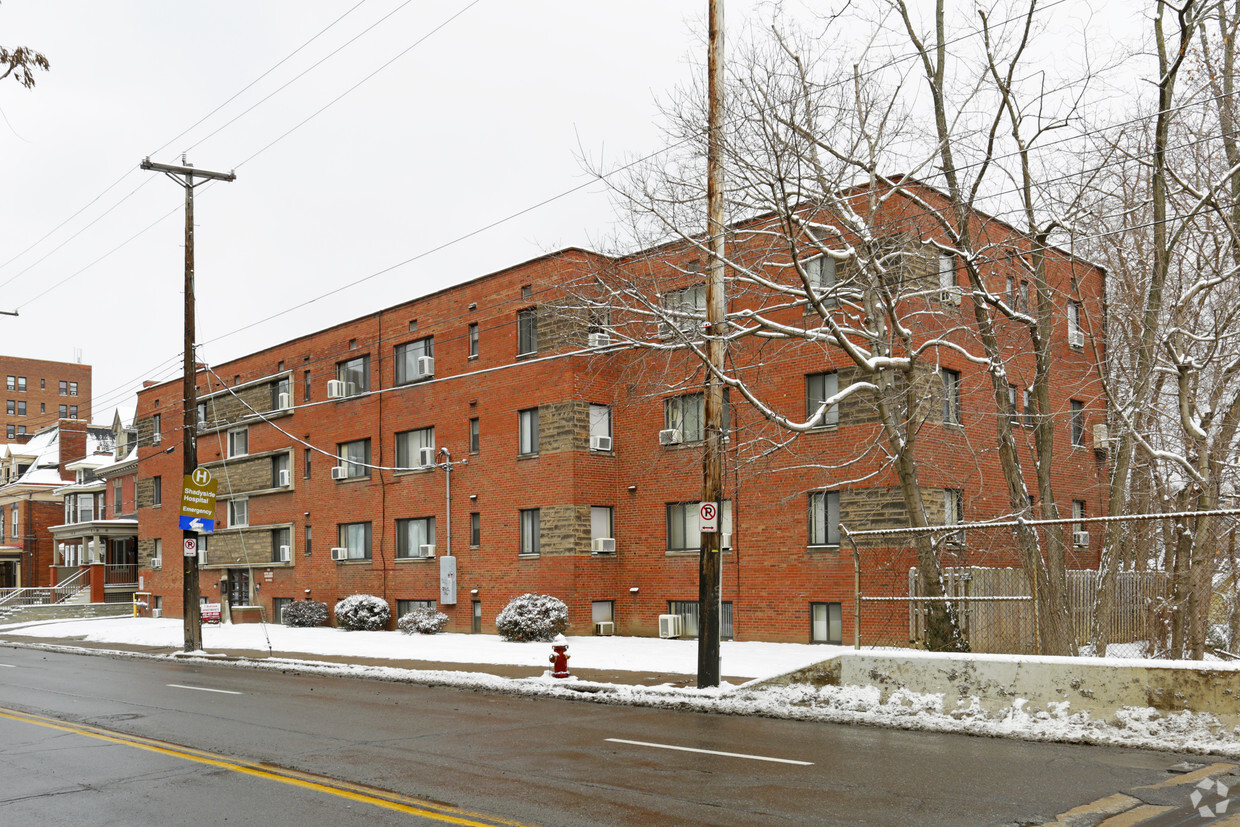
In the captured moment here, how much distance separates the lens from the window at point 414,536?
35156mm

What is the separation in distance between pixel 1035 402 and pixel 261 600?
3339 cm

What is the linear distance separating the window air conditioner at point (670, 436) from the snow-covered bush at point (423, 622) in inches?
375

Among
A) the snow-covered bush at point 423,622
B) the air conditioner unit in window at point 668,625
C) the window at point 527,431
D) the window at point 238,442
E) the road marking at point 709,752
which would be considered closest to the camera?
the road marking at point 709,752

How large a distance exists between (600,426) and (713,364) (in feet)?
48.5

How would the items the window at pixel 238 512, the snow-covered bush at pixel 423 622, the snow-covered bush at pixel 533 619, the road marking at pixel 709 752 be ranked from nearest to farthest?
the road marking at pixel 709 752
the snow-covered bush at pixel 533 619
the snow-covered bush at pixel 423 622
the window at pixel 238 512

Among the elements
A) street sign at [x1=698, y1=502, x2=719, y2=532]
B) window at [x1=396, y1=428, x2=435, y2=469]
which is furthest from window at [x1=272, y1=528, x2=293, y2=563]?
street sign at [x1=698, y1=502, x2=719, y2=532]

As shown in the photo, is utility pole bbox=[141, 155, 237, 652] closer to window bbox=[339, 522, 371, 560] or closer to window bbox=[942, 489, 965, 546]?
window bbox=[339, 522, 371, 560]

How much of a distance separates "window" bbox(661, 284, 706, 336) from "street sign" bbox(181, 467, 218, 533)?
39.9 ft

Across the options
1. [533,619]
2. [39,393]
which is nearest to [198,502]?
[533,619]

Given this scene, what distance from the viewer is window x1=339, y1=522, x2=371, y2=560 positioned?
125 feet

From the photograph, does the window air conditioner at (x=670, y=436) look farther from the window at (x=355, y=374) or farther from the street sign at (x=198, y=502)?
the window at (x=355, y=374)

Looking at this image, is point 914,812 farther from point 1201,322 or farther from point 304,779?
point 1201,322

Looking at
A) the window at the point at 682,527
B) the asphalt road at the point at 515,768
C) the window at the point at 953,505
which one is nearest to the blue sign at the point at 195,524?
the asphalt road at the point at 515,768

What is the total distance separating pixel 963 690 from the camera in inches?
513
